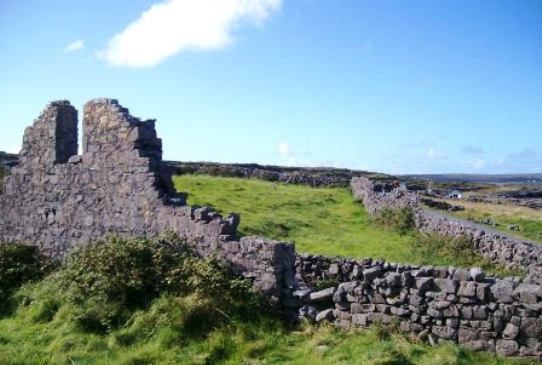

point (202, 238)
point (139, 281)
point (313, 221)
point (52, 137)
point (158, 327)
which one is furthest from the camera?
point (313, 221)

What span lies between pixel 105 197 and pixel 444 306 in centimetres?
909

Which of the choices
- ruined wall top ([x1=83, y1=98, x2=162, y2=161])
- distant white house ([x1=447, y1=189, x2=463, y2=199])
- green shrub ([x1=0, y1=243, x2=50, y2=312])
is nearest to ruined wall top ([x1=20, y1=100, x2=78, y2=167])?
ruined wall top ([x1=83, y1=98, x2=162, y2=161])

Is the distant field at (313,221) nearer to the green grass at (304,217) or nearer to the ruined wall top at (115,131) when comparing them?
the green grass at (304,217)

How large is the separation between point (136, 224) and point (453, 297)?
7.96m

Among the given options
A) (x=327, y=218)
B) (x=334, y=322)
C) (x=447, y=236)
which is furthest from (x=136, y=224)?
(x=327, y=218)

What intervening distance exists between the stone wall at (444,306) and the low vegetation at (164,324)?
12.1 inches

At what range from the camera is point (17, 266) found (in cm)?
1509

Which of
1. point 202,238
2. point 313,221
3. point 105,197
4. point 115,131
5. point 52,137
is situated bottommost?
point 313,221

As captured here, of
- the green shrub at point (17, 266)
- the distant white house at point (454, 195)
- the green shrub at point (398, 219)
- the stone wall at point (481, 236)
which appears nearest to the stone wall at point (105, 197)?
the green shrub at point (17, 266)

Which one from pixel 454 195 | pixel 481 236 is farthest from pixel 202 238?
pixel 454 195

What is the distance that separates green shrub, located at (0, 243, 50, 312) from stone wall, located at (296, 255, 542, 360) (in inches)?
308

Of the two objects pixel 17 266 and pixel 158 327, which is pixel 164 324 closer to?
pixel 158 327

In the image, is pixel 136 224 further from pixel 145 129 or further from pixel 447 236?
pixel 447 236

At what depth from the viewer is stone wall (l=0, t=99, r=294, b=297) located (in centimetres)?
1209
